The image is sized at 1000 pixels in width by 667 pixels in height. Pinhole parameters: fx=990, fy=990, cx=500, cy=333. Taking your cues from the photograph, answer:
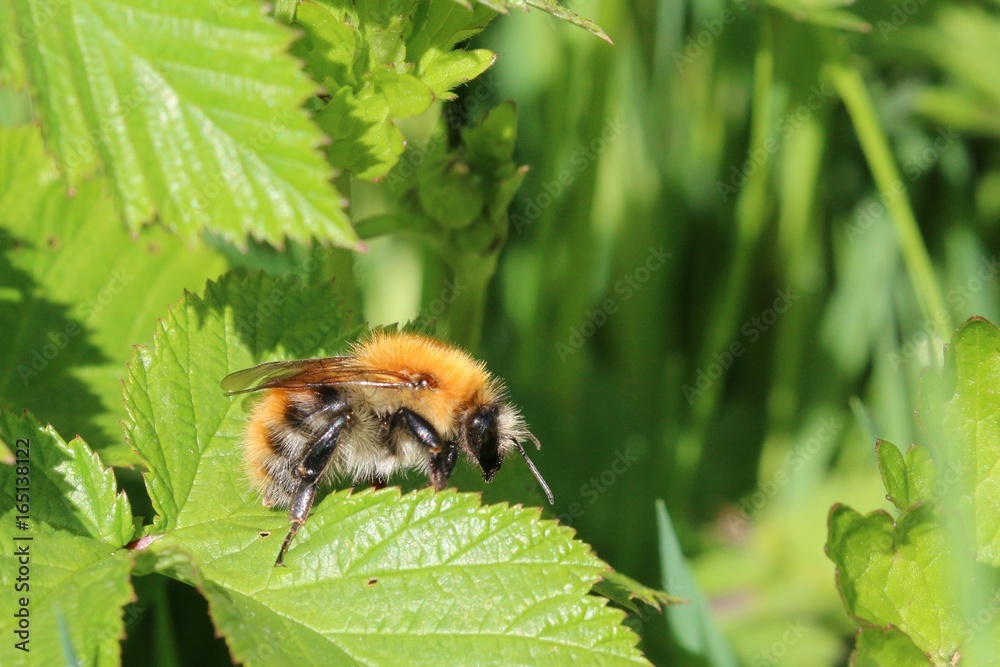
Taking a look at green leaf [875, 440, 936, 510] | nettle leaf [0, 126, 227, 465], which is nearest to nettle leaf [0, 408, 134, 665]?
nettle leaf [0, 126, 227, 465]

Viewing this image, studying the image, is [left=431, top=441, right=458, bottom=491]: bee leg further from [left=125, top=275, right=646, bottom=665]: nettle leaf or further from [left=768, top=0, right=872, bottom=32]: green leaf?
[left=768, top=0, right=872, bottom=32]: green leaf

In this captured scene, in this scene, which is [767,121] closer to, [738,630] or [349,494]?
[738,630]

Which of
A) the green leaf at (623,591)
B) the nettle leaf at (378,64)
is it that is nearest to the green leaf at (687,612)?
the green leaf at (623,591)

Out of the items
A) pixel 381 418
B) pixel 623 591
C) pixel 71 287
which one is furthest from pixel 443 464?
pixel 71 287

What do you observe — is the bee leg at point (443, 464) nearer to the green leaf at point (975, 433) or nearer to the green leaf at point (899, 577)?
the green leaf at point (899, 577)

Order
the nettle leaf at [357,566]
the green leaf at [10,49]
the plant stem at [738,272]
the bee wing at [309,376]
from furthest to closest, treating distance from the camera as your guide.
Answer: the plant stem at [738,272]
the bee wing at [309,376]
the nettle leaf at [357,566]
the green leaf at [10,49]

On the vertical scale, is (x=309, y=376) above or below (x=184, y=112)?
below

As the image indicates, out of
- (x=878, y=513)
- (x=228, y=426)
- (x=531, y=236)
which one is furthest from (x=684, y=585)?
(x=531, y=236)

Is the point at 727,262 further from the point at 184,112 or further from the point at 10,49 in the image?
the point at 10,49
